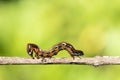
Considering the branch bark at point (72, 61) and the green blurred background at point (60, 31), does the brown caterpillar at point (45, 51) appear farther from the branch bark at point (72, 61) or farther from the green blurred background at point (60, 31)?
the green blurred background at point (60, 31)

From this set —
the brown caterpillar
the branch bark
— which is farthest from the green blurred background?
the branch bark

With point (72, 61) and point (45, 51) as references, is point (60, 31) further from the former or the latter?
point (72, 61)

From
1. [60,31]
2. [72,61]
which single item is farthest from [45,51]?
[60,31]

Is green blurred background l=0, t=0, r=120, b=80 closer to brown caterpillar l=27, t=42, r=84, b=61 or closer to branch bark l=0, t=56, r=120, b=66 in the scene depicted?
brown caterpillar l=27, t=42, r=84, b=61

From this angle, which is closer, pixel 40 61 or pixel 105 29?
pixel 40 61

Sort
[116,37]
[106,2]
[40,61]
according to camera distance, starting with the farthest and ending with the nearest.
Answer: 1. [106,2]
2. [116,37]
3. [40,61]

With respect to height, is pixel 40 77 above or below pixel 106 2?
below

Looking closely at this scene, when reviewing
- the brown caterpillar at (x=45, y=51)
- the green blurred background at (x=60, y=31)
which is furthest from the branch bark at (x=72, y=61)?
the green blurred background at (x=60, y=31)

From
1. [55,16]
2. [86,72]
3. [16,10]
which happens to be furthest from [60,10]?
[86,72]

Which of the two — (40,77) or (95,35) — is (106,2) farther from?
(40,77)
